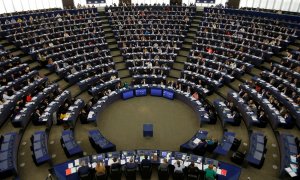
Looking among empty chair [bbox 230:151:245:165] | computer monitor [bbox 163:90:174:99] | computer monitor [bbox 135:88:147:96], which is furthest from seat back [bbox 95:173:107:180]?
computer monitor [bbox 163:90:174:99]

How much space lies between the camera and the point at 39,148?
1623cm

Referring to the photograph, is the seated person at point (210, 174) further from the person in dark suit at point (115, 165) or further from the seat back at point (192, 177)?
the person in dark suit at point (115, 165)

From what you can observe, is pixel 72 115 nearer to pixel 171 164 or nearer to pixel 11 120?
pixel 11 120

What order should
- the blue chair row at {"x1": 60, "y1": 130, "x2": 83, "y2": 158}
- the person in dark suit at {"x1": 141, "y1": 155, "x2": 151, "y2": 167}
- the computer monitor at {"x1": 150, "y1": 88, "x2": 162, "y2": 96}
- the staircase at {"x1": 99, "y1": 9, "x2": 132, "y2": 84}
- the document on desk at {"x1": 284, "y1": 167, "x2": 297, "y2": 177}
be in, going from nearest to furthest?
1. the document on desk at {"x1": 284, "y1": 167, "x2": 297, "y2": 177}
2. the person in dark suit at {"x1": 141, "y1": 155, "x2": 151, "y2": 167}
3. the blue chair row at {"x1": 60, "y1": 130, "x2": 83, "y2": 158}
4. the computer monitor at {"x1": 150, "y1": 88, "x2": 162, "y2": 96}
5. the staircase at {"x1": 99, "y1": 9, "x2": 132, "y2": 84}

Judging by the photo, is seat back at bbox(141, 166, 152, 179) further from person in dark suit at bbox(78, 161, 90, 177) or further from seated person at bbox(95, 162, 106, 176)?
person in dark suit at bbox(78, 161, 90, 177)

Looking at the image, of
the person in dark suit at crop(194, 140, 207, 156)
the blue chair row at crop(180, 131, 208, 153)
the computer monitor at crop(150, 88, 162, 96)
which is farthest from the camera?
the computer monitor at crop(150, 88, 162, 96)

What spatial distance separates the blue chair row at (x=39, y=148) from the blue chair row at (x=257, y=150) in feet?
39.0

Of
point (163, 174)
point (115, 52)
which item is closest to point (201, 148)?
point (163, 174)

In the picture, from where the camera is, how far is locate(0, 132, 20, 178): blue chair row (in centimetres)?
1456

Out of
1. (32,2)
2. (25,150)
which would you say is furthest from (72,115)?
(32,2)

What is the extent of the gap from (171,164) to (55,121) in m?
9.46

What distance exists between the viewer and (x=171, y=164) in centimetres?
1537

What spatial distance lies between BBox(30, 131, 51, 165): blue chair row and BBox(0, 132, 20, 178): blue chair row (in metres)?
1.00

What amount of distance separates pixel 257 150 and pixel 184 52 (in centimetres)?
1709
